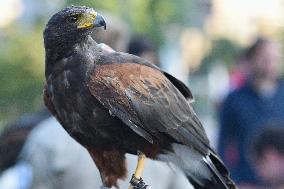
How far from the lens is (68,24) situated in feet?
12.8

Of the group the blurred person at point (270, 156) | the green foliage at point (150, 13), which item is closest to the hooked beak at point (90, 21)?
the blurred person at point (270, 156)

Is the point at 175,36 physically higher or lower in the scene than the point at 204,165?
lower

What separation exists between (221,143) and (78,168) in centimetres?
297

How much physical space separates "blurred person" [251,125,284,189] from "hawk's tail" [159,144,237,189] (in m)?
2.94

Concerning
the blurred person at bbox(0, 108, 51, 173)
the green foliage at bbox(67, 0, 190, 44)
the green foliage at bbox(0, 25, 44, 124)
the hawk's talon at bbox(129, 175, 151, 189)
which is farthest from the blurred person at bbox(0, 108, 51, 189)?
the green foliage at bbox(67, 0, 190, 44)

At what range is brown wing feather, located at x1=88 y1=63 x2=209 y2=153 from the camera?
3.95 meters

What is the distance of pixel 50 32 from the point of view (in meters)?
3.91

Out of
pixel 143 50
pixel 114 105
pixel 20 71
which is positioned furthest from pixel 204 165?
pixel 20 71

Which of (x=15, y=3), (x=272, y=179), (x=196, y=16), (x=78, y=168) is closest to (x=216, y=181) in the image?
(x=78, y=168)

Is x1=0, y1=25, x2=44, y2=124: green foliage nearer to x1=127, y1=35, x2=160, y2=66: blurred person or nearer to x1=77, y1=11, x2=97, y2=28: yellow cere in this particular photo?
x1=127, y1=35, x2=160, y2=66: blurred person

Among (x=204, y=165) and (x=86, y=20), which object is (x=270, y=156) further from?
(x=86, y=20)

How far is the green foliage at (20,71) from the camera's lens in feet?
47.7

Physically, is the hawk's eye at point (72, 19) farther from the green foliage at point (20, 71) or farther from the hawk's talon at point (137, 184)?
the green foliage at point (20, 71)

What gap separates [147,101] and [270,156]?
11.1 ft
